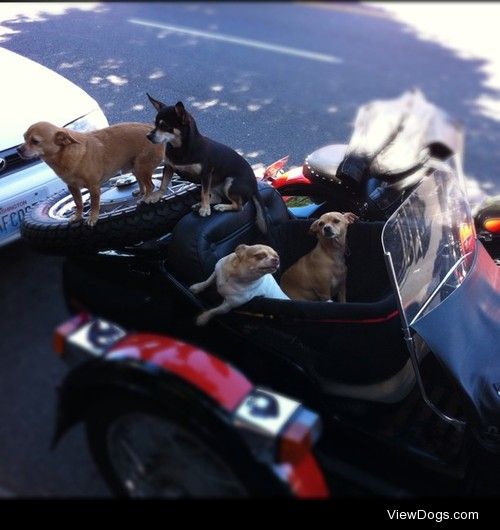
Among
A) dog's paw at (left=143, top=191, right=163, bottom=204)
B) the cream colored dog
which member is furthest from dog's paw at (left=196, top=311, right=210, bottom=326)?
dog's paw at (left=143, top=191, right=163, bottom=204)

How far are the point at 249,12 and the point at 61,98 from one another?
1385 millimetres

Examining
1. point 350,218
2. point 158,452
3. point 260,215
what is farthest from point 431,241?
point 158,452

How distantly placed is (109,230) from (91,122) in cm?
66

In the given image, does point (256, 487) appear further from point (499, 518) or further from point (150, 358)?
point (499, 518)

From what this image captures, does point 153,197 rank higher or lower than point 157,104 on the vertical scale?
lower

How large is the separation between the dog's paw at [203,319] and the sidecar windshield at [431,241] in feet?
2.53

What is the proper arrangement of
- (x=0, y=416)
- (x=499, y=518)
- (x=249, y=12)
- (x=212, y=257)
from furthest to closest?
(x=0, y=416) → (x=212, y=257) → (x=499, y=518) → (x=249, y=12)

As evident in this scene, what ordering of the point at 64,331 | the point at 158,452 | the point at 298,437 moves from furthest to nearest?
the point at 158,452
the point at 64,331
the point at 298,437

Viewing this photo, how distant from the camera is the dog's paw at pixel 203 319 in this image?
7.50ft

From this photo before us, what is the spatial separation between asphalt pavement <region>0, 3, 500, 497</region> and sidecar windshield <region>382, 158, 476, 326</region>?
7.3 inches

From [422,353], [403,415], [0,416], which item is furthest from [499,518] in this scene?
[0,416]

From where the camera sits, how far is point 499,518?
83.8 inches

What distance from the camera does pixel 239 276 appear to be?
2.32 metres

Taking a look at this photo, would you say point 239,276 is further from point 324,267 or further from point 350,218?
point 350,218
